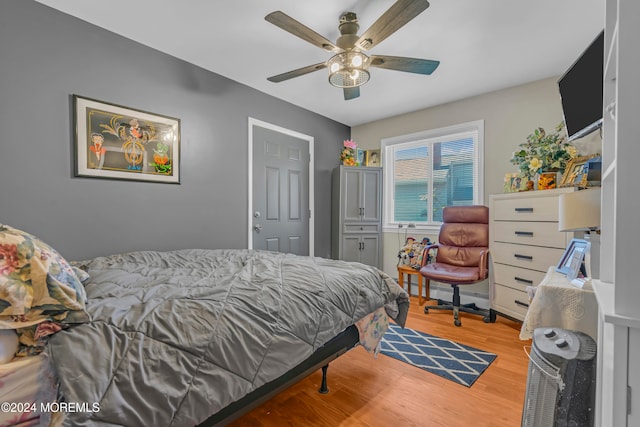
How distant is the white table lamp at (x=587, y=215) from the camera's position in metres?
1.35

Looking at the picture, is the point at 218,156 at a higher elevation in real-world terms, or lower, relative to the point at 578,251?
higher

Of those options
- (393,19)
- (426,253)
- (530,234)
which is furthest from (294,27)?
(426,253)

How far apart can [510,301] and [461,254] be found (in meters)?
0.69

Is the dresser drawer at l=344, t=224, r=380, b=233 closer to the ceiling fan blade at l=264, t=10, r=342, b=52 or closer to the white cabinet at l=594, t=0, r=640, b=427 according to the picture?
the ceiling fan blade at l=264, t=10, r=342, b=52

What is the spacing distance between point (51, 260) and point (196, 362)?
0.55m

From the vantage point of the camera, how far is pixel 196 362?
0.93m

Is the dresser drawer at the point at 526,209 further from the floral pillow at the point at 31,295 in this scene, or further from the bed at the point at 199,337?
the floral pillow at the point at 31,295

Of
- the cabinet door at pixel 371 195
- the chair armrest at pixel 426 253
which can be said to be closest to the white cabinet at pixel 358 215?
the cabinet door at pixel 371 195

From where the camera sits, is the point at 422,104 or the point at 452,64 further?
the point at 422,104

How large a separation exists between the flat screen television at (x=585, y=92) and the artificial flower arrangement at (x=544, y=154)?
39cm

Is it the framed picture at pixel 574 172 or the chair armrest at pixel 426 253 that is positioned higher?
the framed picture at pixel 574 172

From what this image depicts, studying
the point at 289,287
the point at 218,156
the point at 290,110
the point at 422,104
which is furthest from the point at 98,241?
the point at 422,104

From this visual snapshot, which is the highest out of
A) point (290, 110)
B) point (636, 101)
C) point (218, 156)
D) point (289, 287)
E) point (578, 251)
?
point (290, 110)

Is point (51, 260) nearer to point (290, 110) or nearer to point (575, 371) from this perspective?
point (575, 371)
